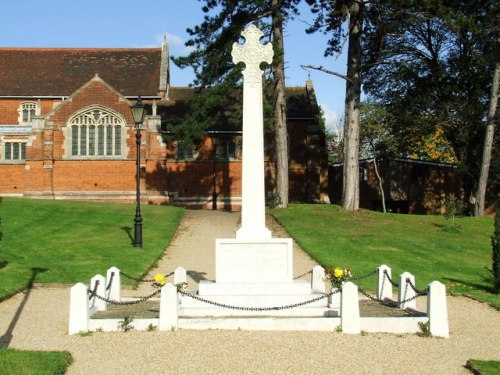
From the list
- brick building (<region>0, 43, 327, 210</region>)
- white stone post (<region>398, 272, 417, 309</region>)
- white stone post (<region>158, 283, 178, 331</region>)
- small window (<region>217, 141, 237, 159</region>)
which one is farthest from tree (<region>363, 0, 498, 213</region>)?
white stone post (<region>158, 283, 178, 331</region>)

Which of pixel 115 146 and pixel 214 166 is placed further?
pixel 214 166

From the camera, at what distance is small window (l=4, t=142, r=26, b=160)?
41.6 m

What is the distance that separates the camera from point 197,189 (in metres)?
40.7

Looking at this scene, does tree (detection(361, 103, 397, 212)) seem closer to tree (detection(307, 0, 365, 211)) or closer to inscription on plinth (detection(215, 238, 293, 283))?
tree (detection(307, 0, 365, 211))

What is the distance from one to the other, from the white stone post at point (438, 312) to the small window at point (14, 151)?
122ft

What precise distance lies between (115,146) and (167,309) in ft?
98.6

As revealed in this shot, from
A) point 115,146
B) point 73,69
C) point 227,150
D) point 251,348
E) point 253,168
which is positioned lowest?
point 251,348

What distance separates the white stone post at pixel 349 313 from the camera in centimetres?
1031

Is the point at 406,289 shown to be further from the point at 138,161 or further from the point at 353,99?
the point at 353,99

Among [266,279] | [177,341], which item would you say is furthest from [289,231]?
[177,341]

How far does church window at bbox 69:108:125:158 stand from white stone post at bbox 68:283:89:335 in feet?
96.9

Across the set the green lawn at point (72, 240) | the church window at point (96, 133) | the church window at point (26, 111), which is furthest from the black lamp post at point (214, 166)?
the church window at point (26, 111)

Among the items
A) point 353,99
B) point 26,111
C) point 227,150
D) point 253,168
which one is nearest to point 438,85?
point 353,99

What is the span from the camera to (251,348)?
9.13m
